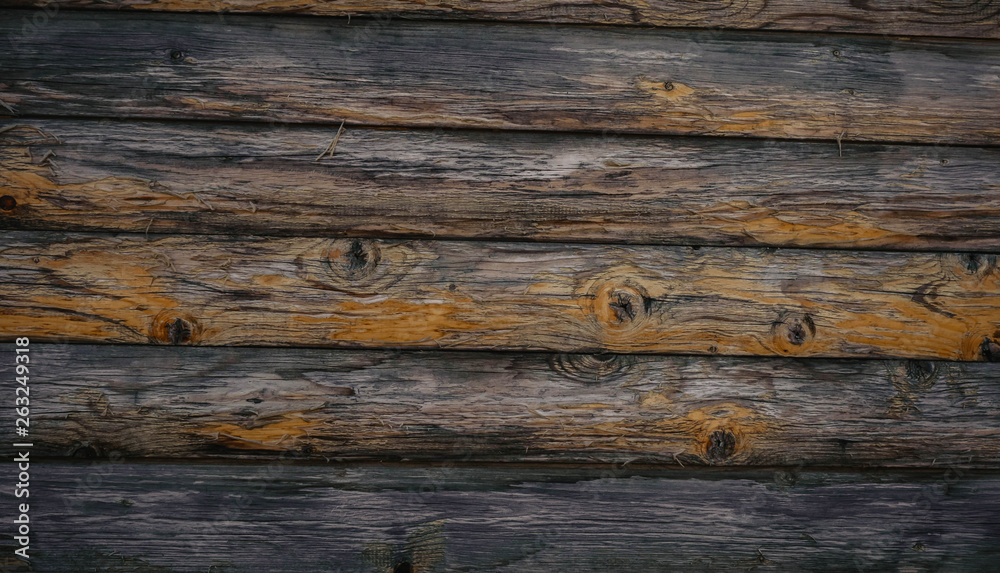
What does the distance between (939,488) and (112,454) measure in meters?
1.82

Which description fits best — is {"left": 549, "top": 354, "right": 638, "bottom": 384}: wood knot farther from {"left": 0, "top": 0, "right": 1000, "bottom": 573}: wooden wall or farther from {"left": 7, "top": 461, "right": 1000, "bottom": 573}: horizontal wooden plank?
{"left": 7, "top": 461, "right": 1000, "bottom": 573}: horizontal wooden plank

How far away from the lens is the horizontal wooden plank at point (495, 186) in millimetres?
1160

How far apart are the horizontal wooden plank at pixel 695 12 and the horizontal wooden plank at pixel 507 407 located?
74cm

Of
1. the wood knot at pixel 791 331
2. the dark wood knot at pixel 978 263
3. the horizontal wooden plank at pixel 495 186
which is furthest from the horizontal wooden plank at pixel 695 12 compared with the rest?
the wood knot at pixel 791 331

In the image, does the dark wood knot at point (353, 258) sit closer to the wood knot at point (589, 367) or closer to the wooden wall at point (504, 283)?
the wooden wall at point (504, 283)

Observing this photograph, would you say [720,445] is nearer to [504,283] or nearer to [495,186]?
[504,283]

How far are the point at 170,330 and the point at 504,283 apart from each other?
72 centimetres

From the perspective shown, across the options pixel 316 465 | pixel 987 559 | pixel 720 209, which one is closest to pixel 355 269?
pixel 316 465

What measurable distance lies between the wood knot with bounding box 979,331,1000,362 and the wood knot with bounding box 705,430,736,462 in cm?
59

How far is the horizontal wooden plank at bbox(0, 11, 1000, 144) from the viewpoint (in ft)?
3.83

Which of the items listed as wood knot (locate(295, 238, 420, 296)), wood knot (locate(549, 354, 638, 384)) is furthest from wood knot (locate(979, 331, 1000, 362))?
wood knot (locate(295, 238, 420, 296))

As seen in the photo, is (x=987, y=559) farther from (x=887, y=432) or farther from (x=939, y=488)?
(x=887, y=432)

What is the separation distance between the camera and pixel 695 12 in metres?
1.22

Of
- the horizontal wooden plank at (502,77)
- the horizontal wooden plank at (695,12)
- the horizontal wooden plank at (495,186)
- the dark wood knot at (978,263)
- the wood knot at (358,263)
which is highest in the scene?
the horizontal wooden plank at (695,12)
